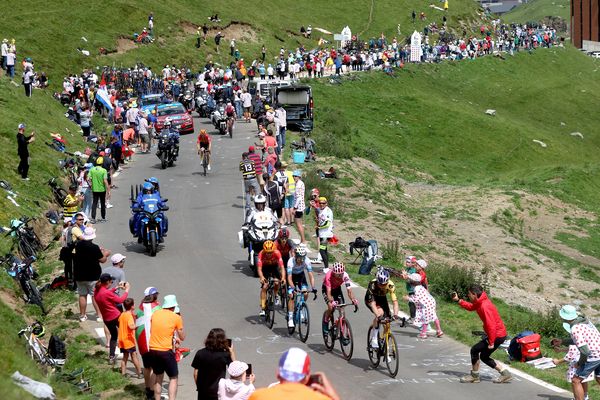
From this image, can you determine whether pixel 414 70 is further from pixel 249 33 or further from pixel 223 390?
pixel 223 390

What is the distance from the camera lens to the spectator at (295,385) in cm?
793

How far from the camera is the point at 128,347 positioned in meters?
15.7

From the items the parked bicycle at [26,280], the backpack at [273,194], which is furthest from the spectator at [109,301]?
the backpack at [273,194]

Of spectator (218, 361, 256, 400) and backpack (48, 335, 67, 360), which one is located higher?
spectator (218, 361, 256, 400)

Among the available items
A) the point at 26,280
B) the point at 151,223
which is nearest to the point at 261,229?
the point at 151,223

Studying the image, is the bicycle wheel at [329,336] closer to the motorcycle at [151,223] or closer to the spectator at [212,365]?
the spectator at [212,365]

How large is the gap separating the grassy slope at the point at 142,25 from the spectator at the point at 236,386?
4949 centimetres

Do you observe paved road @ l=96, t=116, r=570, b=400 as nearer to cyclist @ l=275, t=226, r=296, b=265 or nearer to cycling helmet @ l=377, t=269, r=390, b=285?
cyclist @ l=275, t=226, r=296, b=265

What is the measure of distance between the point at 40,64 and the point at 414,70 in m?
28.4

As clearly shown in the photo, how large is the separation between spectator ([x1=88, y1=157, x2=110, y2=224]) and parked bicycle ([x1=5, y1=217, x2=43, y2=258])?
3098mm

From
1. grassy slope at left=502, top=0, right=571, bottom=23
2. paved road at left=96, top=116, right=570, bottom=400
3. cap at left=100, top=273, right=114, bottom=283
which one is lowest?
paved road at left=96, top=116, right=570, bottom=400

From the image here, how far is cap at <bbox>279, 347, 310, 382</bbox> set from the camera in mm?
8273

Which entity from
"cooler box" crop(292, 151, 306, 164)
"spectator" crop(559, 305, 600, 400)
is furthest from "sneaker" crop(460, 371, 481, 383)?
"cooler box" crop(292, 151, 306, 164)

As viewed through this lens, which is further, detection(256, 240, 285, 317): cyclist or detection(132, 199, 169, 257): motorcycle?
detection(132, 199, 169, 257): motorcycle
